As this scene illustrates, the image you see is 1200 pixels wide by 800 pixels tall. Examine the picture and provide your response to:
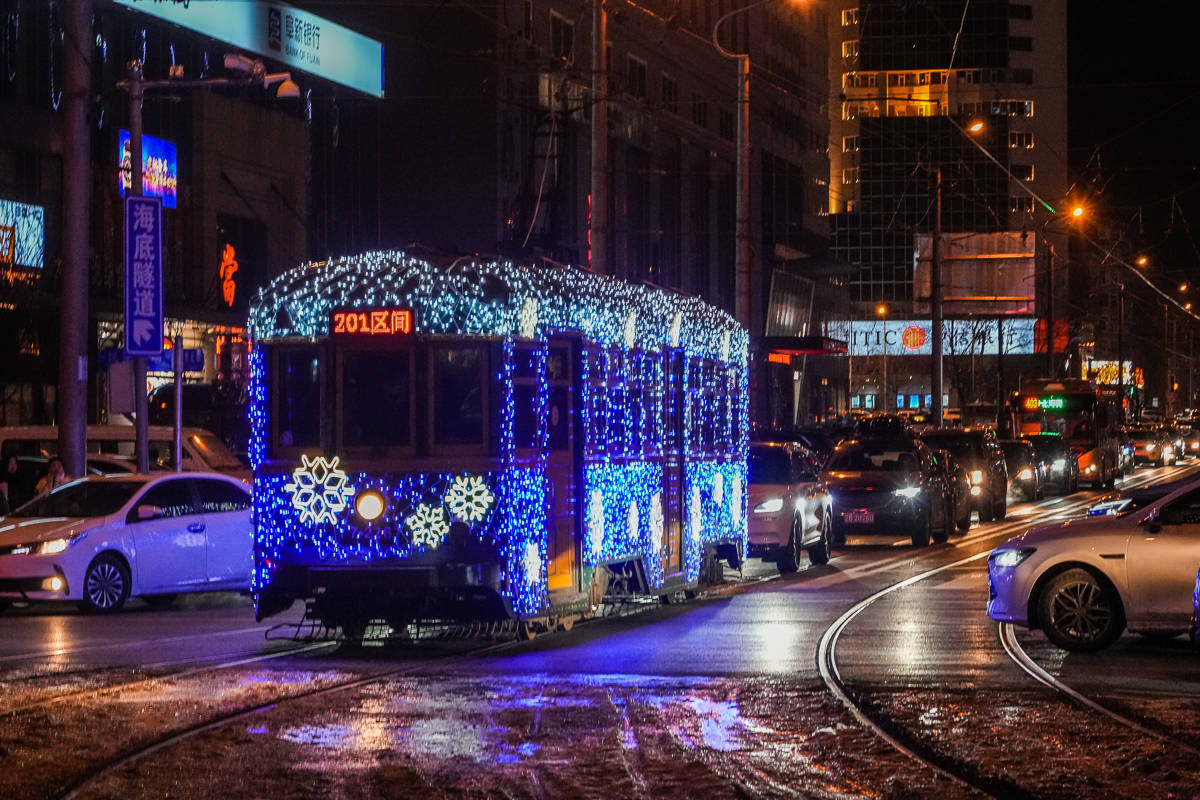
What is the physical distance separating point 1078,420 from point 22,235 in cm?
3152

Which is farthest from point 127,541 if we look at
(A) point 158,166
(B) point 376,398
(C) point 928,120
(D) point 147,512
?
(C) point 928,120

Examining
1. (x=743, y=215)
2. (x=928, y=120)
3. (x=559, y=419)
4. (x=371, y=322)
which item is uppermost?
(x=928, y=120)

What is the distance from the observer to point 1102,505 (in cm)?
1756

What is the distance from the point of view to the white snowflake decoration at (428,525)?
14.3 metres

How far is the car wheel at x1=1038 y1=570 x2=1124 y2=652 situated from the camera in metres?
14.6

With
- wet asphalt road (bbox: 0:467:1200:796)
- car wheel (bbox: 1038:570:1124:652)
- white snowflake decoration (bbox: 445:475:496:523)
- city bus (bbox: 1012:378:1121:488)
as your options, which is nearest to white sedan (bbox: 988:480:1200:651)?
car wheel (bbox: 1038:570:1124:652)

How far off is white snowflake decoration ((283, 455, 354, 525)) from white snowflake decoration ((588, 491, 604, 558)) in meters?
2.08

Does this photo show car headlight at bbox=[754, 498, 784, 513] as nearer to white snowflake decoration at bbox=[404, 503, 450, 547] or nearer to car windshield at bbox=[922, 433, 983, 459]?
white snowflake decoration at bbox=[404, 503, 450, 547]

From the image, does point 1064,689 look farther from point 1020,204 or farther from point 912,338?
point 1020,204

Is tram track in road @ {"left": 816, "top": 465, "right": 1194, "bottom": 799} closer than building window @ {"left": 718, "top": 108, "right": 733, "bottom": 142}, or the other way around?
tram track in road @ {"left": 816, "top": 465, "right": 1194, "bottom": 799}

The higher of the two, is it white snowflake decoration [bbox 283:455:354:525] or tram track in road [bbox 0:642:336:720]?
white snowflake decoration [bbox 283:455:354:525]

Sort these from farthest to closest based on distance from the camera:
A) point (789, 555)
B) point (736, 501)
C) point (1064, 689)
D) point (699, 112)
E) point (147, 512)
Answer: point (699, 112) → point (789, 555) → point (736, 501) → point (147, 512) → point (1064, 689)

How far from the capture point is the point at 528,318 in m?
14.6

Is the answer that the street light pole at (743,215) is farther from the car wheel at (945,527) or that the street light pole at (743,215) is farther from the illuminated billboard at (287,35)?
the illuminated billboard at (287,35)
